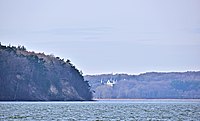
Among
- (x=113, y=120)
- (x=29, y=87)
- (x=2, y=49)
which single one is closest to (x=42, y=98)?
(x=29, y=87)

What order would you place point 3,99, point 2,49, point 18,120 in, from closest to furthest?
point 18,120 → point 3,99 → point 2,49

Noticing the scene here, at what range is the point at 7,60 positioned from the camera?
19712 cm

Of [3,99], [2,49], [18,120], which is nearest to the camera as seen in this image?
[18,120]

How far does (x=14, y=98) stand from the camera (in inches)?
7495

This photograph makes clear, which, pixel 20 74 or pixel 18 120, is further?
pixel 20 74

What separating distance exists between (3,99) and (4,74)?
10.9 m

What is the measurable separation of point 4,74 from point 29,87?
9064 mm

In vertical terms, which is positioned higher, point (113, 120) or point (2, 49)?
point (2, 49)

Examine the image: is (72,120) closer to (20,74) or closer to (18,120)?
(18,120)

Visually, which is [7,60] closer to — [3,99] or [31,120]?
[3,99]

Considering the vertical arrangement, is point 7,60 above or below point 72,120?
above

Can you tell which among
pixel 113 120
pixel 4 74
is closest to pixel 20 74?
pixel 4 74

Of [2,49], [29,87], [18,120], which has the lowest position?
[18,120]

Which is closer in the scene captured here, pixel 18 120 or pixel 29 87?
pixel 18 120
